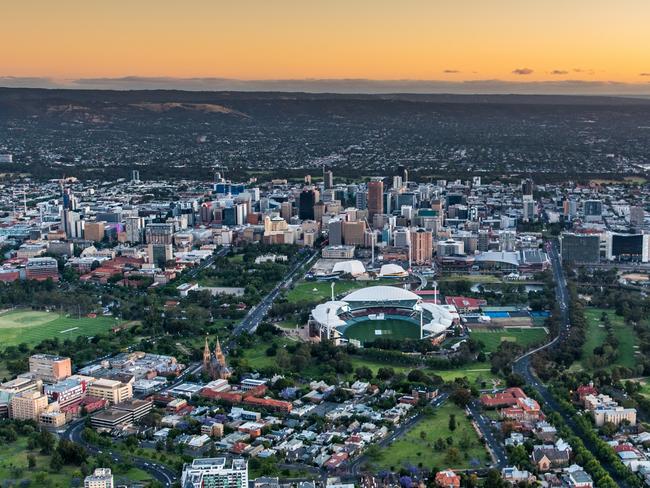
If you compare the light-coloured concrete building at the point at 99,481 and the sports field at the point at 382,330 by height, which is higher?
the light-coloured concrete building at the point at 99,481

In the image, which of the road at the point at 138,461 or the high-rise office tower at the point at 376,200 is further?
the high-rise office tower at the point at 376,200

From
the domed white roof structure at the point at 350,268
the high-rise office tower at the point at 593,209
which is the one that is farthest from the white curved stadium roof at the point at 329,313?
the high-rise office tower at the point at 593,209

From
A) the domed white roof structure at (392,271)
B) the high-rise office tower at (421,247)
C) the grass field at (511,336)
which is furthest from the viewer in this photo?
the high-rise office tower at (421,247)

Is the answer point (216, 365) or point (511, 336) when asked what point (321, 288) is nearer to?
point (511, 336)

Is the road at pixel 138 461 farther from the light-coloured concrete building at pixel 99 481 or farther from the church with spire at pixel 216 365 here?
the church with spire at pixel 216 365

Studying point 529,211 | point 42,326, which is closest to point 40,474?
point 42,326

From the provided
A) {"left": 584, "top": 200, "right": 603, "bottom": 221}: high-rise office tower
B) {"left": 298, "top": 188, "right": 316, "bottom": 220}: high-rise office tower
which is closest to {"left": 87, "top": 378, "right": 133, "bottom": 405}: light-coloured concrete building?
{"left": 298, "top": 188, "right": 316, "bottom": 220}: high-rise office tower

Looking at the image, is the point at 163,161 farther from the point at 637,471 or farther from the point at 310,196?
the point at 637,471
